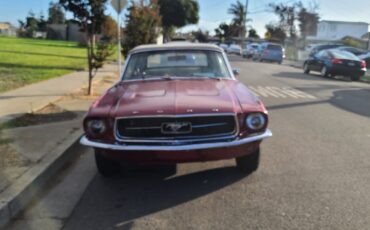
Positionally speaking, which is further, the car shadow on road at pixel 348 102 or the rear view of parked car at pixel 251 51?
the rear view of parked car at pixel 251 51

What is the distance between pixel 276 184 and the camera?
18.4 ft

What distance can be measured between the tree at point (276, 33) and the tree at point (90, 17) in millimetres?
56612

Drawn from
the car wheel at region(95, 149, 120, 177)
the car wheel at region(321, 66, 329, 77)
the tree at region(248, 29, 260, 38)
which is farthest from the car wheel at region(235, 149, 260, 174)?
the tree at region(248, 29, 260, 38)

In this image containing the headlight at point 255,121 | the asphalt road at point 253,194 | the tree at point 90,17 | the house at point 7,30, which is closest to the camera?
the asphalt road at point 253,194

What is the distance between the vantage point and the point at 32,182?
5.30 meters

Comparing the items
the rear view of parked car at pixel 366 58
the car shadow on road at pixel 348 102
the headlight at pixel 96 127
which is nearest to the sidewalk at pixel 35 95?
the headlight at pixel 96 127

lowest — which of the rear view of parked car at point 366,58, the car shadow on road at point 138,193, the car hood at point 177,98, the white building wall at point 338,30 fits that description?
the car shadow on road at point 138,193

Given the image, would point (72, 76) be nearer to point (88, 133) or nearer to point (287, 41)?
point (88, 133)

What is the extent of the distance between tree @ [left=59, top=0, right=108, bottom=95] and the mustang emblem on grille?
8.09 m

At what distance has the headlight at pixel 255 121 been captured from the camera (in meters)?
5.23

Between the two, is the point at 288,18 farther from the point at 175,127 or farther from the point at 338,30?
the point at 175,127

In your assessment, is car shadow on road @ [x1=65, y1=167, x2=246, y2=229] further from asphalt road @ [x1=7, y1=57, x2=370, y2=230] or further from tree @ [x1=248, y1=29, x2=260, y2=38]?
tree @ [x1=248, y1=29, x2=260, y2=38]

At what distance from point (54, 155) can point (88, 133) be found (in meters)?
1.34

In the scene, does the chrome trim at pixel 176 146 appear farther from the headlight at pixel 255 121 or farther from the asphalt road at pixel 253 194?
the asphalt road at pixel 253 194
